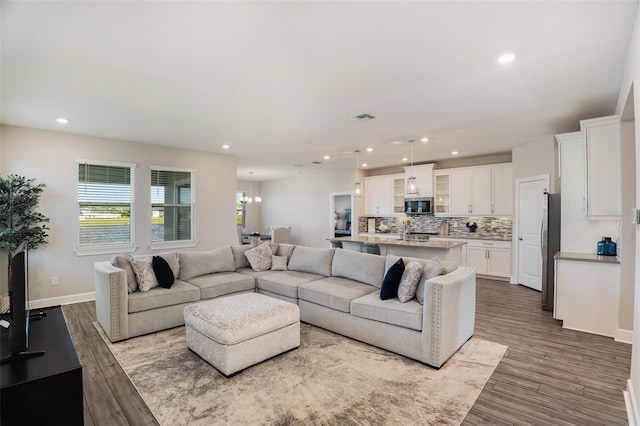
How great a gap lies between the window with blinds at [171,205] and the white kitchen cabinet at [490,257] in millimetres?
6097

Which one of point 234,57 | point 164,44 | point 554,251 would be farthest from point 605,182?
point 164,44

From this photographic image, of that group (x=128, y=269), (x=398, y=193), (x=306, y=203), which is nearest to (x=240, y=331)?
(x=128, y=269)

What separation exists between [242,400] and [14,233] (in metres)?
4.27

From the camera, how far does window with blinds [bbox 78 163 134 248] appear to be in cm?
518

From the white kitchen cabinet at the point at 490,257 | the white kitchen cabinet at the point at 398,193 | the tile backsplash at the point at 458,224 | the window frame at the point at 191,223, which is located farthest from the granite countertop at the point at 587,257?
the window frame at the point at 191,223

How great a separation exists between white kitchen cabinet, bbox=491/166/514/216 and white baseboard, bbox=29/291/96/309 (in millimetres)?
7974

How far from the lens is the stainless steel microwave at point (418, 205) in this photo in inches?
304

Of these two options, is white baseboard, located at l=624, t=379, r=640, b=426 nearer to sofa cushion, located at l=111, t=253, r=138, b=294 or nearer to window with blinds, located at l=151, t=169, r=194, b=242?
sofa cushion, located at l=111, t=253, r=138, b=294

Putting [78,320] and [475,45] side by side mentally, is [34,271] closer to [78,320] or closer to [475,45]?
[78,320]

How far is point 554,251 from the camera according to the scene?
4508 millimetres

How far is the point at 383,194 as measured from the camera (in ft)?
28.7

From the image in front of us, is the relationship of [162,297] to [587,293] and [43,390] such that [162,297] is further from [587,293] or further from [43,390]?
[587,293]

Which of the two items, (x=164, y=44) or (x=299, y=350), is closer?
(x=164, y=44)

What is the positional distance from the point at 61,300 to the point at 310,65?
528 centimetres
